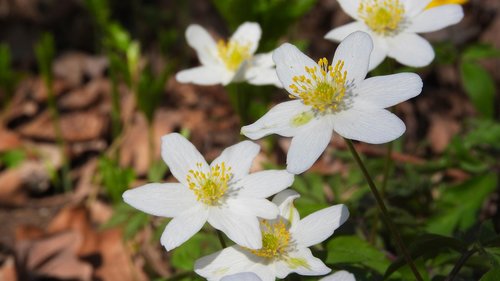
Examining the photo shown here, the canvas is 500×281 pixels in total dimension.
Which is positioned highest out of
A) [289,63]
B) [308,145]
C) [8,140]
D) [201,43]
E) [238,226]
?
[8,140]

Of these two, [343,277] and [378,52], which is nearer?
[343,277]

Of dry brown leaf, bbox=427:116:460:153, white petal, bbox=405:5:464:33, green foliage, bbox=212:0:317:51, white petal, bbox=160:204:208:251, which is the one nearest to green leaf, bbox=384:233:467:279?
white petal, bbox=160:204:208:251

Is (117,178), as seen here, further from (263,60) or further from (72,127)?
(72,127)

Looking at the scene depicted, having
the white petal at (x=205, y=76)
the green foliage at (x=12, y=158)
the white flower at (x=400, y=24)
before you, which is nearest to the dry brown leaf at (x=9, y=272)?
→ the green foliage at (x=12, y=158)

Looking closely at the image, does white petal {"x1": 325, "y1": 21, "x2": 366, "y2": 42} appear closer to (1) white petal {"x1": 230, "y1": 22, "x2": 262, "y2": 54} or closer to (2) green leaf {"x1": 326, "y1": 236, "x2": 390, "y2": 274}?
(1) white petal {"x1": 230, "y1": 22, "x2": 262, "y2": 54}

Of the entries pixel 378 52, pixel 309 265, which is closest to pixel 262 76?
pixel 378 52

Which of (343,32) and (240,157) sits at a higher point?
(343,32)
